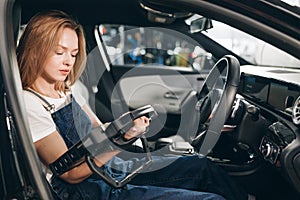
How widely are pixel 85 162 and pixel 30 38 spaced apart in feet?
1.44

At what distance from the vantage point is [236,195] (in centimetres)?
127

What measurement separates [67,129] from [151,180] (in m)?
0.33

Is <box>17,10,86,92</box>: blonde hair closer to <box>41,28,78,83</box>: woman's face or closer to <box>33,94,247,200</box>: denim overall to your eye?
<box>41,28,78,83</box>: woman's face

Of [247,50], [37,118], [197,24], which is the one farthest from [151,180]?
[247,50]

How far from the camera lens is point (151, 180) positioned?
4.21 feet

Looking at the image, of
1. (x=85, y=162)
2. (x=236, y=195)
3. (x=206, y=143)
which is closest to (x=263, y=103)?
(x=206, y=143)

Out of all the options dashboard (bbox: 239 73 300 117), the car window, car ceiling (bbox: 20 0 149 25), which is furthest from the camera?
the car window

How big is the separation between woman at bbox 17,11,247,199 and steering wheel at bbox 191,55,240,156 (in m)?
0.08

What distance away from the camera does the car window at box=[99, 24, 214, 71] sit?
2.42 m

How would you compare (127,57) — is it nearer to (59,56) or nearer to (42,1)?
(42,1)

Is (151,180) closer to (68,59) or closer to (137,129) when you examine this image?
(137,129)

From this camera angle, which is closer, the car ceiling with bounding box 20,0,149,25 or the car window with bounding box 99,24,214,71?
the car ceiling with bounding box 20,0,149,25

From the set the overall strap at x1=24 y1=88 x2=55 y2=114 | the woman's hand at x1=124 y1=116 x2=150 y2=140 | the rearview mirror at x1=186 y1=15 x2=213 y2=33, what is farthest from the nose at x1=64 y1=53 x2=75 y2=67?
the rearview mirror at x1=186 y1=15 x2=213 y2=33

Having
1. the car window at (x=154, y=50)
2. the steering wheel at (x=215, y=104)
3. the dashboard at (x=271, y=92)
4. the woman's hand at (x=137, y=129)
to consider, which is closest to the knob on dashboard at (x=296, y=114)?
the dashboard at (x=271, y=92)
